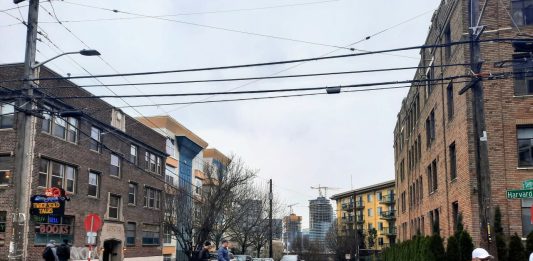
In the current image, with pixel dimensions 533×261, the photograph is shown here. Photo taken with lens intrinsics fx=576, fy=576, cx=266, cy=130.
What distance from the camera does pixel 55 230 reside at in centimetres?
2941

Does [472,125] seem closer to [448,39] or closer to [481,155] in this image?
[448,39]

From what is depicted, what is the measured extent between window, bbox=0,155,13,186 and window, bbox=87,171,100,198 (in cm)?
637

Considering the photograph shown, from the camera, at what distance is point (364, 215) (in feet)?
343

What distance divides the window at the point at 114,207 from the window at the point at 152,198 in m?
4.56

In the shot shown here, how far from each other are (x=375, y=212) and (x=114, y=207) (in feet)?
230

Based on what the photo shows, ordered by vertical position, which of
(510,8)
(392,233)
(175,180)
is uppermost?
(510,8)

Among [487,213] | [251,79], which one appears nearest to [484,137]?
[487,213]

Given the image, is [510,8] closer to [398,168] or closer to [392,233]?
[398,168]

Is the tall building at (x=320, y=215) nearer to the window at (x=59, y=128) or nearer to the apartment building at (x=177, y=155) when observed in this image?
the apartment building at (x=177, y=155)

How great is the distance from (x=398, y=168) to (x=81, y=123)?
99.4 feet

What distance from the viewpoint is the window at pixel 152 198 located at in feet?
139

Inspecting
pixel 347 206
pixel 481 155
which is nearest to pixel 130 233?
pixel 481 155

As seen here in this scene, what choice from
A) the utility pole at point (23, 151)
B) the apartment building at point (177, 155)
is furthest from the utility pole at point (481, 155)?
the apartment building at point (177, 155)

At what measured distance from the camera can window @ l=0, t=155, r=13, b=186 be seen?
27422 millimetres
